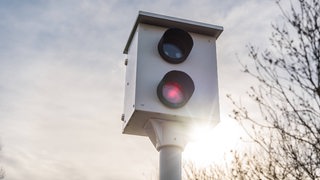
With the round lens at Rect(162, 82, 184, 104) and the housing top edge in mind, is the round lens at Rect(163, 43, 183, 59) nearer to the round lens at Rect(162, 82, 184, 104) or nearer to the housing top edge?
the housing top edge

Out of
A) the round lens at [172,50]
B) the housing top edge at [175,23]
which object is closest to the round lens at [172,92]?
the round lens at [172,50]

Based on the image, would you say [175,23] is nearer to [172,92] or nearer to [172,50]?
[172,50]

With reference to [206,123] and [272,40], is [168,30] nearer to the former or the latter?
[206,123]

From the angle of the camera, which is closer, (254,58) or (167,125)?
(167,125)

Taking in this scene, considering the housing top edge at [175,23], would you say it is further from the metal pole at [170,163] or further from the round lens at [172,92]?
the metal pole at [170,163]

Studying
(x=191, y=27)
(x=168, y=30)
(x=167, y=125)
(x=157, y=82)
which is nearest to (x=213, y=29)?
(x=191, y=27)

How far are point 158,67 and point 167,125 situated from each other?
35 cm

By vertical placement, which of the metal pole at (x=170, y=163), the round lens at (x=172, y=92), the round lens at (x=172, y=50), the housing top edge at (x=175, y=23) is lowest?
the metal pole at (x=170, y=163)

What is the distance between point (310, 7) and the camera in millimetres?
3113

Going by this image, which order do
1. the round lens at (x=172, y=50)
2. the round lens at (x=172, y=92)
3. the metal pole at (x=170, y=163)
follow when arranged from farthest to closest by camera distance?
the round lens at (x=172, y=50)
the round lens at (x=172, y=92)
the metal pole at (x=170, y=163)

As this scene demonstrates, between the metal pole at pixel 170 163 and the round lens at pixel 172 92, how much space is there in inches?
11.1

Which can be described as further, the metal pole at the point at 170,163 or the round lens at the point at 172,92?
the round lens at the point at 172,92

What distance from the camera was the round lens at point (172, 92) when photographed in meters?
2.29

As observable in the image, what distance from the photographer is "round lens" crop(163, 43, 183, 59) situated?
2514 mm
